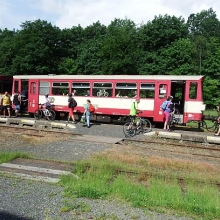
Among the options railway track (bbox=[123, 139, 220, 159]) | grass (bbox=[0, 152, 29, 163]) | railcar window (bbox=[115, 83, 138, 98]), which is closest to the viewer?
grass (bbox=[0, 152, 29, 163])

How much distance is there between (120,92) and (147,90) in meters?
1.70

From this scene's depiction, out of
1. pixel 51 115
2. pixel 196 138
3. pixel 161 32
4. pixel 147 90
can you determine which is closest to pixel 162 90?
pixel 147 90

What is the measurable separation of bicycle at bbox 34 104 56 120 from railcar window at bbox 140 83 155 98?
6320 millimetres

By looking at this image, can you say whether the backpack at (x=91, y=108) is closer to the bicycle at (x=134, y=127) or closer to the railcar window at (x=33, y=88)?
the bicycle at (x=134, y=127)

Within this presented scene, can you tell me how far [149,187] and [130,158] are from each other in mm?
2973

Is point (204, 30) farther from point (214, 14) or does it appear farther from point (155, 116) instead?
point (155, 116)

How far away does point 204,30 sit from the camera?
Result: 290ft

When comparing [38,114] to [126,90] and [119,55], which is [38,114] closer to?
[126,90]

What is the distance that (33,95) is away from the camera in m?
21.1

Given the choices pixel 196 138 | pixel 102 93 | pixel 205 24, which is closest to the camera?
pixel 196 138

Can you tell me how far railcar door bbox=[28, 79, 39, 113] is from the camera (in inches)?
824

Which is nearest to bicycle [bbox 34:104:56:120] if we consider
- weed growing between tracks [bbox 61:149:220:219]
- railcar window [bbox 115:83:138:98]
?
railcar window [bbox 115:83:138:98]

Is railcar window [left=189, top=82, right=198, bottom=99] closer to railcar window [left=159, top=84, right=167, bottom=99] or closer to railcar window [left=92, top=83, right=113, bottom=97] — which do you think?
railcar window [left=159, top=84, right=167, bottom=99]

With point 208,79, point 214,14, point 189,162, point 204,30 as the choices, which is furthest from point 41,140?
point 214,14
